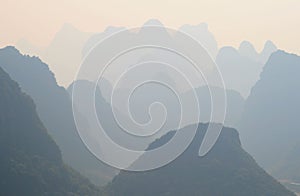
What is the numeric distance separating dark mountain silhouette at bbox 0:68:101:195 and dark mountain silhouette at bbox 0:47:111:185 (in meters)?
26.6

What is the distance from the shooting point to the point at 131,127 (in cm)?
10569

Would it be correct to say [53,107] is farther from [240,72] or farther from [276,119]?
[240,72]

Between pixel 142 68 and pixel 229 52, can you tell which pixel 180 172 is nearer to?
pixel 142 68

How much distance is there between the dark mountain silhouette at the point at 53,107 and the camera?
253 ft

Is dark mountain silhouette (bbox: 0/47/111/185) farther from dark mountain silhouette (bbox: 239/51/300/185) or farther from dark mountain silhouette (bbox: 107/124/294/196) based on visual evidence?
dark mountain silhouette (bbox: 239/51/300/185)

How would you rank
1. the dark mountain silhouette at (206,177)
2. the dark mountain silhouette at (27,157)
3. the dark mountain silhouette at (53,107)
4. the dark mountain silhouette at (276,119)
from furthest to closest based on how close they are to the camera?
the dark mountain silhouette at (276,119) → the dark mountain silhouette at (53,107) → the dark mountain silhouette at (206,177) → the dark mountain silhouette at (27,157)

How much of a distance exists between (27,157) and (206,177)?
18.6 meters

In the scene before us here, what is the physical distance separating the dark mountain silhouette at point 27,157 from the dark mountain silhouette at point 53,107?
2660cm

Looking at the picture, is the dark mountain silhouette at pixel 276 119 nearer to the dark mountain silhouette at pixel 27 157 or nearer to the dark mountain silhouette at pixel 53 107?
the dark mountain silhouette at pixel 53 107

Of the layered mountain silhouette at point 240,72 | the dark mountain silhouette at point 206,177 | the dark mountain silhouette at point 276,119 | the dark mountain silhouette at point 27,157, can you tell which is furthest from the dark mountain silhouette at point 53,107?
the layered mountain silhouette at point 240,72

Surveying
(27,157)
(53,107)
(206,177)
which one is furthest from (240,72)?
(27,157)

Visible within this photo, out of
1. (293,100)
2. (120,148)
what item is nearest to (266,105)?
(293,100)

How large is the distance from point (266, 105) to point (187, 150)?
7168 cm

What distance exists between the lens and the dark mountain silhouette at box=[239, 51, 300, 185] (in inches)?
3597
